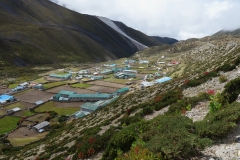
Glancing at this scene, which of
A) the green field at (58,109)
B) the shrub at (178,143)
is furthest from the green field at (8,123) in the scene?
the shrub at (178,143)

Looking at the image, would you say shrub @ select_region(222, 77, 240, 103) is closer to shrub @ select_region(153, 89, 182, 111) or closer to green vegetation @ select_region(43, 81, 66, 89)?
shrub @ select_region(153, 89, 182, 111)

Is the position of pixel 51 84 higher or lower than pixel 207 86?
lower

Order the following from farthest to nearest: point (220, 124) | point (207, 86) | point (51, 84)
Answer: point (51, 84)
point (207, 86)
point (220, 124)

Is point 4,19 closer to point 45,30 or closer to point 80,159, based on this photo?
point 45,30

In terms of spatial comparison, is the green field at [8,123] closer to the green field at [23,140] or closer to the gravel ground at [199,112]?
the green field at [23,140]

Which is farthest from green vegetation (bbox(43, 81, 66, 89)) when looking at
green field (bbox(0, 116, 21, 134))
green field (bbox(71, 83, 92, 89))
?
green field (bbox(0, 116, 21, 134))

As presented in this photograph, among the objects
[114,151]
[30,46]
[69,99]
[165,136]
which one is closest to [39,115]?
[69,99]

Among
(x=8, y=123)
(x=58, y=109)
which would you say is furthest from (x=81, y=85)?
(x=8, y=123)

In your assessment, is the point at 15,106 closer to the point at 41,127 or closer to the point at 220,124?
the point at 41,127
